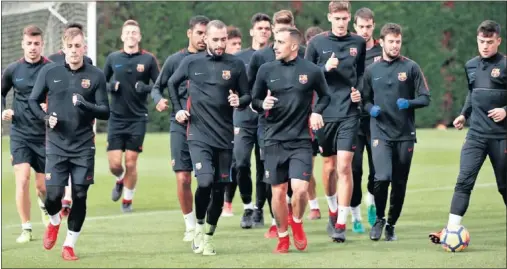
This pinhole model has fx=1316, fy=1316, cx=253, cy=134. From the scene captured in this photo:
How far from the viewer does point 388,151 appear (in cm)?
1360

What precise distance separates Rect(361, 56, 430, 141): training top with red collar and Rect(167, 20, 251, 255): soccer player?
1.68m

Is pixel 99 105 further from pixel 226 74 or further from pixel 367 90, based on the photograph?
pixel 367 90

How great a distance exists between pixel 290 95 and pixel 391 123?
5.03ft

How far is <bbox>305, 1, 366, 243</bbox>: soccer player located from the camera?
1362 cm

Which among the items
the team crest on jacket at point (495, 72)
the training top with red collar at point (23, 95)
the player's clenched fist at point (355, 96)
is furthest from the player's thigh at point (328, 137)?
the training top with red collar at point (23, 95)

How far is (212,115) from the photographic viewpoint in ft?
41.4

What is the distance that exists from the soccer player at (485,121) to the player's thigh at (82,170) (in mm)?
3533

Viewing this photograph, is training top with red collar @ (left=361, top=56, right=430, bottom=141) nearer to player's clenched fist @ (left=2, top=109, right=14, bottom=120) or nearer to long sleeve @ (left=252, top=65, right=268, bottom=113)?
long sleeve @ (left=252, top=65, right=268, bottom=113)

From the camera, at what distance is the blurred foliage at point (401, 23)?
98.7ft

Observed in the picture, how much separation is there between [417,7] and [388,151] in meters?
18.9

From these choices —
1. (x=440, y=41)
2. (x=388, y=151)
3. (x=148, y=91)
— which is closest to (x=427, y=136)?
(x=440, y=41)

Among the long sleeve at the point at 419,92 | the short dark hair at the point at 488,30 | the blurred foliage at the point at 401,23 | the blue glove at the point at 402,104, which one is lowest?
the blurred foliage at the point at 401,23

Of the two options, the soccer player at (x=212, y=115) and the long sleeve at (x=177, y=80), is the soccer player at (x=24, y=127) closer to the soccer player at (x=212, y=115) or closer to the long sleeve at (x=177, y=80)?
the long sleeve at (x=177, y=80)

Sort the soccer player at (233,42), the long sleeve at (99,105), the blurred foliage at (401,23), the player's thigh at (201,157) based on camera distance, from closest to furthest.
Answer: the long sleeve at (99,105)
the player's thigh at (201,157)
the soccer player at (233,42)
the blurred foliage at (401,23)
